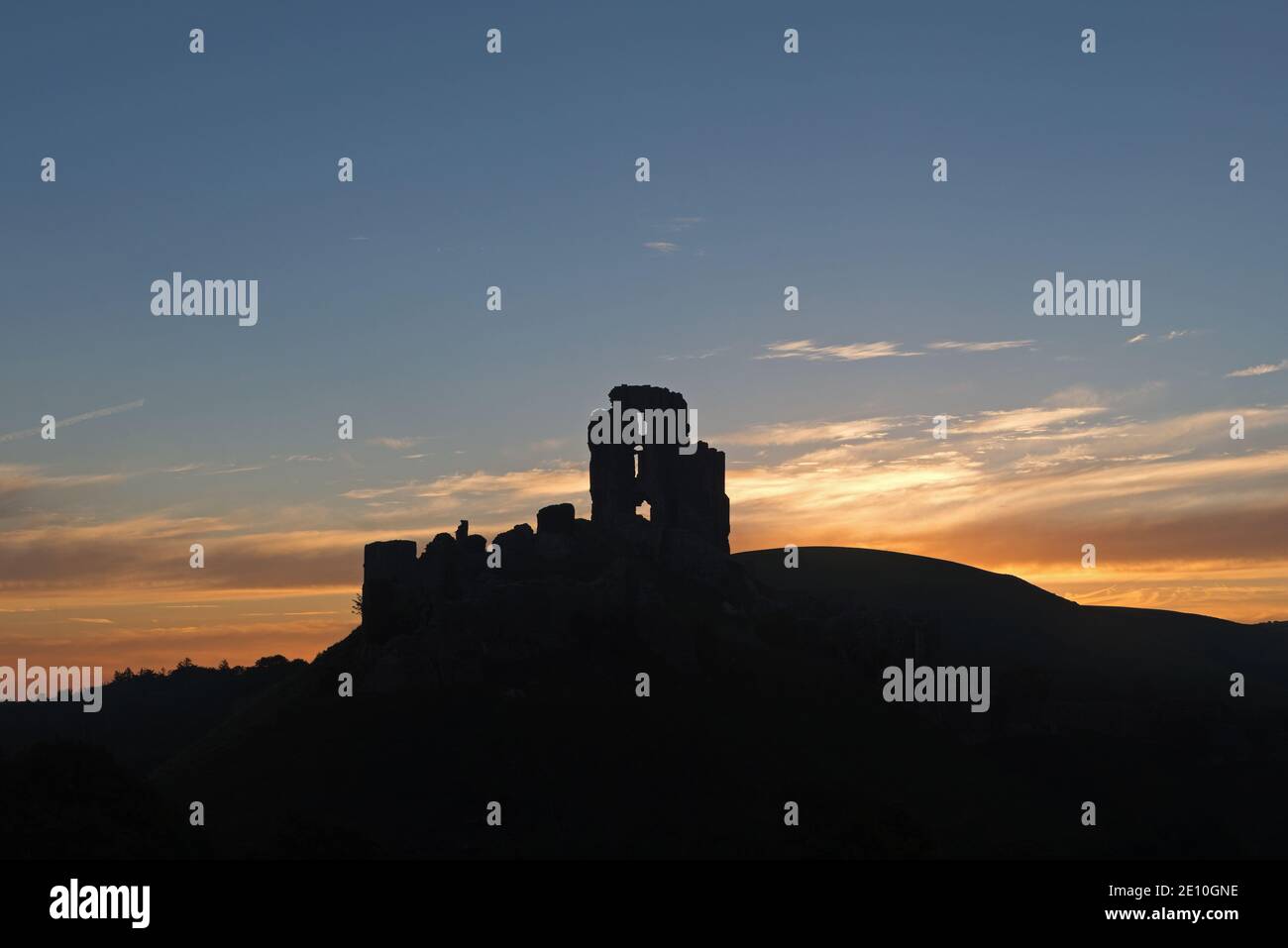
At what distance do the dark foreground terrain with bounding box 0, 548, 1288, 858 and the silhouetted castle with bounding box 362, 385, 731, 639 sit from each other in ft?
14.4

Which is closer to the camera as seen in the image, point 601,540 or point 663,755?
point 663,755

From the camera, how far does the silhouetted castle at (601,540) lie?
140 meters

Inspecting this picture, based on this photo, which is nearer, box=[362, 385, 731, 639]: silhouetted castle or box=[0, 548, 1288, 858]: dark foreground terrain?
box=[0, 548, 1288, 858]: dark foreground terrain

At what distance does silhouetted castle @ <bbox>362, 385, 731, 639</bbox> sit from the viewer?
14025 centimetres

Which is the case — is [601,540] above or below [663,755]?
above

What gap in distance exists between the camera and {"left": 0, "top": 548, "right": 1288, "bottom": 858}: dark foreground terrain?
3814 inches

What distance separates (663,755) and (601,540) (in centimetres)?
4349

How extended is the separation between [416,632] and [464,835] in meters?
28.3

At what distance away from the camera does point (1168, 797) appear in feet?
459

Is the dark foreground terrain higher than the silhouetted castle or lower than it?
lower

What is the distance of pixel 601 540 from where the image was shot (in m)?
159

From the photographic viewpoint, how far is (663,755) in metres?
119

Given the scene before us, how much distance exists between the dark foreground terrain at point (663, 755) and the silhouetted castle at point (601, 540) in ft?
14.4
